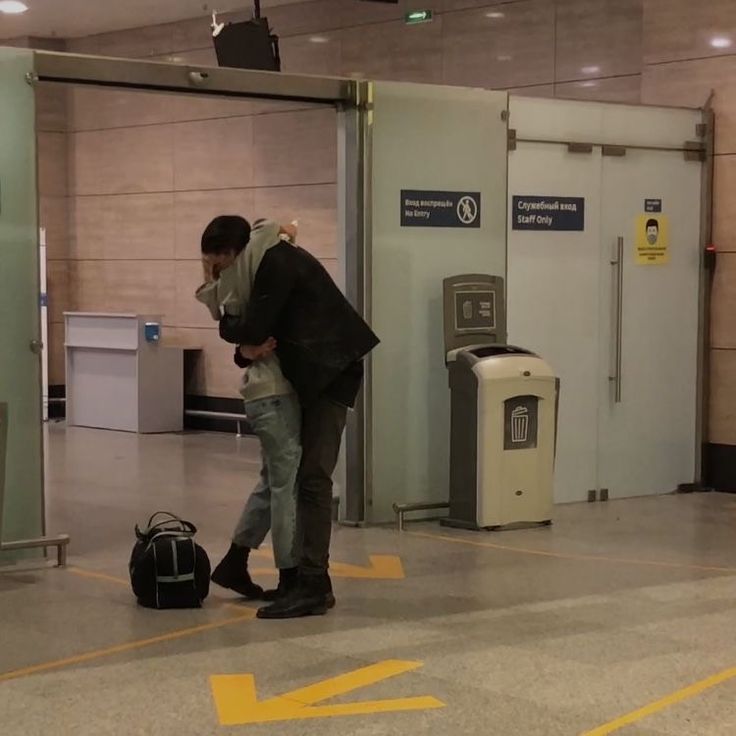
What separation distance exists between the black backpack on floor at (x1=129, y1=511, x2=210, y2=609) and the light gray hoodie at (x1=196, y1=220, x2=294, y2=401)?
0.71m

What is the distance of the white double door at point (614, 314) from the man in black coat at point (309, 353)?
2.91 m

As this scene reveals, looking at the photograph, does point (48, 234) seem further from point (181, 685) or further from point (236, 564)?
point (181, 685)

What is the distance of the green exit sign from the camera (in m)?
11.4

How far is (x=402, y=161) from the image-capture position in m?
7.95

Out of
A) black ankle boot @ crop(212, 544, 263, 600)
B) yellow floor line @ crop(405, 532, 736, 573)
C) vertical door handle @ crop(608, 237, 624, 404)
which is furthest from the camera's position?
vertical door handle @ crop(608, 237, 624, 404)

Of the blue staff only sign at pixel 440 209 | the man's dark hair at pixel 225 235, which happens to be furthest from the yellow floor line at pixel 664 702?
the blue staff only sign at pixel 440 209

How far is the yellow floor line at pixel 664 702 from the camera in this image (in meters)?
4.31

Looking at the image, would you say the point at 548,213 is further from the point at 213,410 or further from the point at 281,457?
the point at 213,410

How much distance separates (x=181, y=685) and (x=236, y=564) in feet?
4.29

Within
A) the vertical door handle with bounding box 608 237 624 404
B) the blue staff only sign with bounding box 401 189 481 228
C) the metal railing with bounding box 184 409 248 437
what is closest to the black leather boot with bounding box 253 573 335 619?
the blue staff only sign with bounding box 401 189 481 228

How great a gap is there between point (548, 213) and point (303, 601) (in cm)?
370

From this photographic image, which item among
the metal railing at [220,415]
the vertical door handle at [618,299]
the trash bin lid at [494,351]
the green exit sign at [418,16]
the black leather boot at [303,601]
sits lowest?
the black leather boot at [303,601]

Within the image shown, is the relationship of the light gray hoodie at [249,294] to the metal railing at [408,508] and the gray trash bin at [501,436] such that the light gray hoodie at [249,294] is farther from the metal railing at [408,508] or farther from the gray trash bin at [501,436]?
the metal railing at [408,508]

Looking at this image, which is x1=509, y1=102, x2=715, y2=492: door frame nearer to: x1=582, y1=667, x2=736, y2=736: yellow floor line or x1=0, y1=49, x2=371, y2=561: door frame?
x1=0, y1=49, x2=371, y2=561: door frame
